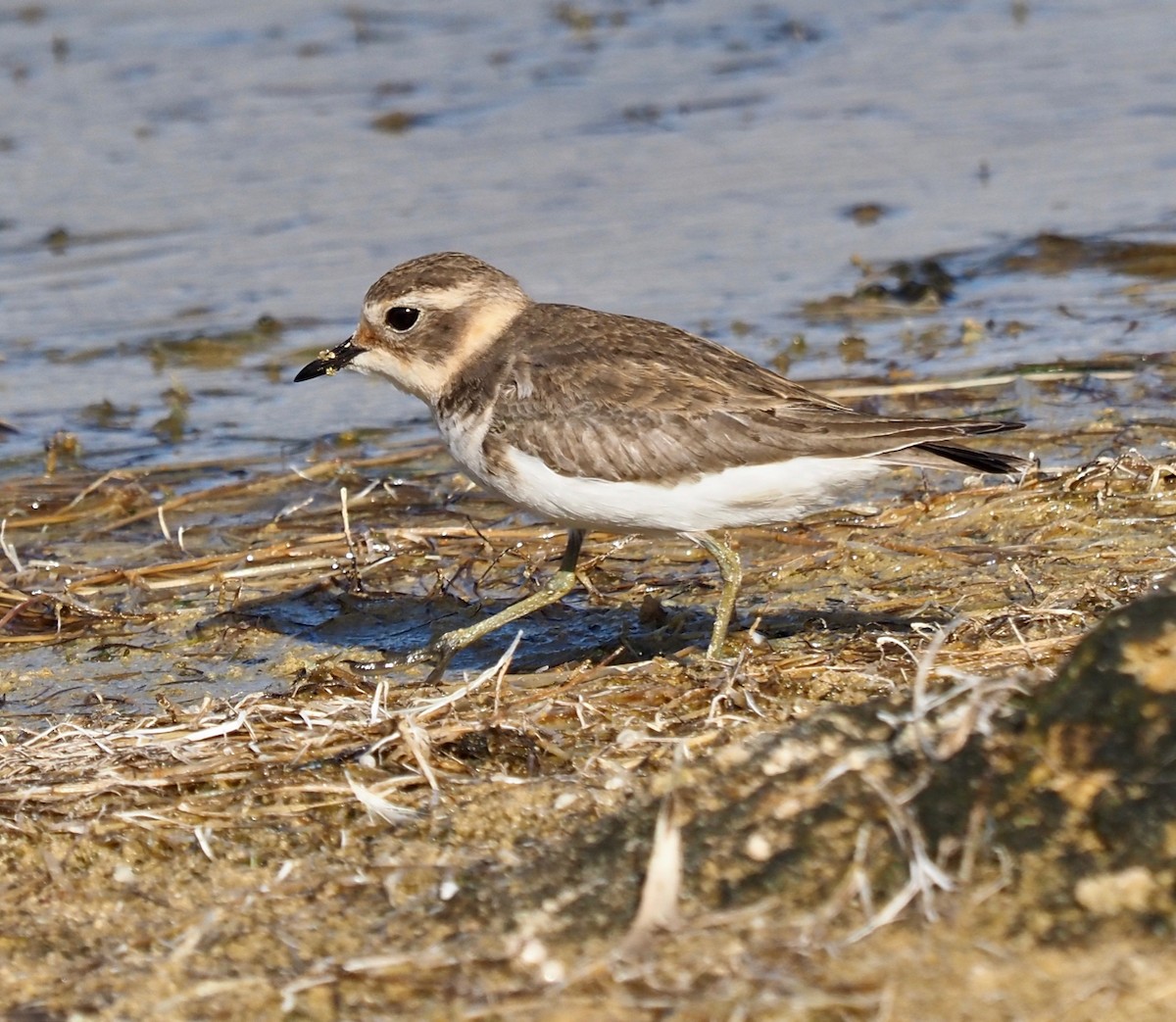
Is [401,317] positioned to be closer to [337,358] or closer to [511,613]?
[337,358]

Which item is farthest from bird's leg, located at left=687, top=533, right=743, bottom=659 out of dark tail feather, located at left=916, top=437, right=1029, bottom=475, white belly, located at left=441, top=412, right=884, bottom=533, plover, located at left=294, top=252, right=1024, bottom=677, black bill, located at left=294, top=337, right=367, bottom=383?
black bill, located at left=294, top=337, right=367, bottom=383

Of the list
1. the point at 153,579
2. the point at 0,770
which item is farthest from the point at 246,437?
the point at 0,770

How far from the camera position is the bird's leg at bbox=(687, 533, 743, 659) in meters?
5.55

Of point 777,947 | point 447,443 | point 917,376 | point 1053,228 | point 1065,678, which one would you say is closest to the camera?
point 777,947

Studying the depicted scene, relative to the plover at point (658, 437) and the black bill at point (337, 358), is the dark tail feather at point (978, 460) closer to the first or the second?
the plover at point (658, 437)

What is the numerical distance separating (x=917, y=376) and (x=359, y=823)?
5.29m

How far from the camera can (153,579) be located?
23.3 ft

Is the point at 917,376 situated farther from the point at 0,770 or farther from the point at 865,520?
the point at 0,770

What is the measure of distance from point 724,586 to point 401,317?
4.70 feet

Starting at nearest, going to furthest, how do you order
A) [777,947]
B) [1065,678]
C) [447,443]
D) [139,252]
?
[777,947], [1065,678], [447,443], [139,252]

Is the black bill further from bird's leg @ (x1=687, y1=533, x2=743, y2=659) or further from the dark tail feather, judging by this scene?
the dark tail feather

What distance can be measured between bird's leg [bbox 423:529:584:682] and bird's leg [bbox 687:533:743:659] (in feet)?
1.66

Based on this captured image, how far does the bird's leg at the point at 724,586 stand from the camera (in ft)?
18.2

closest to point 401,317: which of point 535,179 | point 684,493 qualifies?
point 684,493
